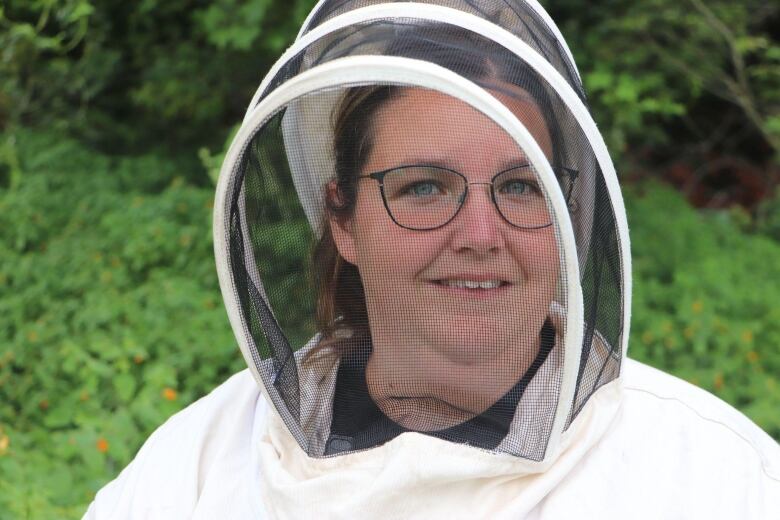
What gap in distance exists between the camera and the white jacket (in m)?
1.43

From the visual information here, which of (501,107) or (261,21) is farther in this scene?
(261,21)

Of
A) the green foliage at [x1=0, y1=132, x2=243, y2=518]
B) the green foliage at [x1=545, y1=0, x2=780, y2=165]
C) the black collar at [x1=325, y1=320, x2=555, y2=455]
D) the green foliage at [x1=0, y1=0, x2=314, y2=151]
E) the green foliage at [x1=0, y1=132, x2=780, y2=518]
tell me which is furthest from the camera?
the green foliage at [x1=0, y1=0, x2=314, y2=151]

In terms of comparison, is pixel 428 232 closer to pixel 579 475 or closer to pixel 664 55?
pixel 579 475

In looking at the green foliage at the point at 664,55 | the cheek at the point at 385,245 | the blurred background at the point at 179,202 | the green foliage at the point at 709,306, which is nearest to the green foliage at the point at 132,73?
the blurred background at the point at 179,202

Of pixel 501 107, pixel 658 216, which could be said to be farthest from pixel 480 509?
pixel 658 216

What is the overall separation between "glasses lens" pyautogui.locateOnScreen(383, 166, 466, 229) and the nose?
2 centimetres

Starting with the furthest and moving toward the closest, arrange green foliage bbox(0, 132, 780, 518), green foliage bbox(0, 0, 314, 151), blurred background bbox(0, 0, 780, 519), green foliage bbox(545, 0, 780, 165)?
green foliage bbox(0, 0, 314, 151)
green foliage bbox(545, 0, 780, 165)
blurred background bbox(0, 0, 780, 519)
green foliage bbox(0, 132, 780, 518)

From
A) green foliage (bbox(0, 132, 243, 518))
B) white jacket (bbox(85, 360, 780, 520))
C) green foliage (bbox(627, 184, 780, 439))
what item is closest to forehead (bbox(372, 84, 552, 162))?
white jacket (bbox(85, 360, 780, 520))

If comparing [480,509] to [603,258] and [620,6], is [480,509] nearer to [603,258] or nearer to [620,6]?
[603,258]

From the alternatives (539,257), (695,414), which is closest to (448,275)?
(539,257)

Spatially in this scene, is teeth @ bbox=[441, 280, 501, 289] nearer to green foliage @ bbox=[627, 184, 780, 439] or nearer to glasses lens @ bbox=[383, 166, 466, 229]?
glasses lens @ bbox=[383, 166, 466, 229]

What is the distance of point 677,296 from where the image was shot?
443 centimetres

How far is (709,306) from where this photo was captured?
426 centimetres

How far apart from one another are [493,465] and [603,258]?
36 centimetres
